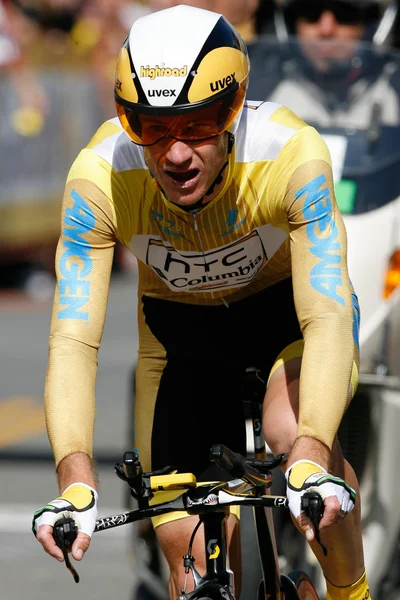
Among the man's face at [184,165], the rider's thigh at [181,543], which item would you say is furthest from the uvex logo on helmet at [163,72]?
the rider's thigh at [181,543]

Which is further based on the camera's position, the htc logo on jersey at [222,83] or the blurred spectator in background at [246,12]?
the blurred spectator in background at [246,12]

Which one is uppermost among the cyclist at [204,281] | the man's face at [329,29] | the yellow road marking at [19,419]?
the man's face at [329,29]

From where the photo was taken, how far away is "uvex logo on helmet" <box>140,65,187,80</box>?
3766 mm

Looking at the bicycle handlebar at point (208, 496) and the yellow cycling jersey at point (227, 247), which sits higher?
the yellow cycling jersey at point (227, 247)

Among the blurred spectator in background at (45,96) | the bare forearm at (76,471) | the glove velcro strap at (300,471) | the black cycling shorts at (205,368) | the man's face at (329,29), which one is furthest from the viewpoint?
the blurred spectator in background at (45,96)

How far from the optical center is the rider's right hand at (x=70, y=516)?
11.2 ft

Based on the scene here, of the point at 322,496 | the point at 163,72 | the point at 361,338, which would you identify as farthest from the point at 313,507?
the point at 361,338

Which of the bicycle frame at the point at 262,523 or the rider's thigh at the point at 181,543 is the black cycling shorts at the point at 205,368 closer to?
the bicycle frame at the point at 262,523

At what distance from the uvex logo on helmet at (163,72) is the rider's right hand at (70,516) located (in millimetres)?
1159

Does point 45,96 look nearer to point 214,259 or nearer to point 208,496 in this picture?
point 214,259

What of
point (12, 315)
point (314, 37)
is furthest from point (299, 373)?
point (12, 315)

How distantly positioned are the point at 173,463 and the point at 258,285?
644mm

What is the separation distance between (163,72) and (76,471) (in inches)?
44.4

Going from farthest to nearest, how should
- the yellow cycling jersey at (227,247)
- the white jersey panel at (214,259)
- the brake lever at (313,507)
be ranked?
1. the white jersey panel at (214,259)
2. the yellow cycling jersey at (227,247)
3. the brake lever at (313,507)
